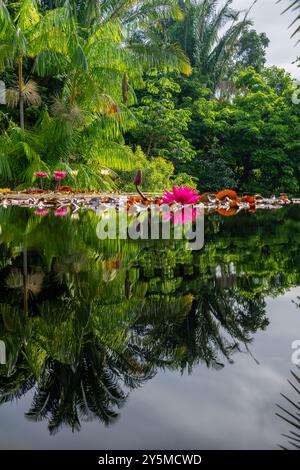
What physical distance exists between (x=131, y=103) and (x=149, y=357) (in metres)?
10.2

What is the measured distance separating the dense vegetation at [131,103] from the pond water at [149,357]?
7.04m

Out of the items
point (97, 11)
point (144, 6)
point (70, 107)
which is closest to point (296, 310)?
point (70, 107)

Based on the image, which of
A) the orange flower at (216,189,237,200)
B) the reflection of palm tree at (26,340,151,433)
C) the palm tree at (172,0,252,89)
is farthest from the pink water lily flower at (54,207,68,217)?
the palm tree at (172,0,252,89)

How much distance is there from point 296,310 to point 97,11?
9947 mm

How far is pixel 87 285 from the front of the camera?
3.50ft

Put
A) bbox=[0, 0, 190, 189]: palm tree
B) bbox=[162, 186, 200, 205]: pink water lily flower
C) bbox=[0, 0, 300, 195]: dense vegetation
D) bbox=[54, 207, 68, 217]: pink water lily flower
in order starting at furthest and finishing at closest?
bbox=[0, 0, 300, 195]: dense vegetation
bbox=[0, 0, 190, 189]: palm tree
bbox=[54, 207, 68, 217]: pink water lily flower
bbox=[162, 186, 200, 205]: pink water lily flower

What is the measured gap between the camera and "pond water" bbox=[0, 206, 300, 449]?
0.45m

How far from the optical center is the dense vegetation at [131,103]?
8.46 meters

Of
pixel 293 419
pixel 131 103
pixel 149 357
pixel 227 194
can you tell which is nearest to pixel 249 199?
pixel 227 194

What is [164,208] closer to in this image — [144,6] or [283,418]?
[283,418]

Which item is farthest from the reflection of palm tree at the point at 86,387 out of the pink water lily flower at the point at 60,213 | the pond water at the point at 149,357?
the pink water lily flower at the point at 60,213

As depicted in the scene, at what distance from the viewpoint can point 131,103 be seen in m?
10.4

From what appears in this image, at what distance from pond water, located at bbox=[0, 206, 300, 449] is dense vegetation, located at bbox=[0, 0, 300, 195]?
704 cm

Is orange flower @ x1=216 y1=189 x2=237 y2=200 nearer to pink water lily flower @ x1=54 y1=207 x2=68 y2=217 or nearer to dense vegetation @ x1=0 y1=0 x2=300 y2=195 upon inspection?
pink water lily flower @ x1=54 y1=207 x2=68 y2=217
